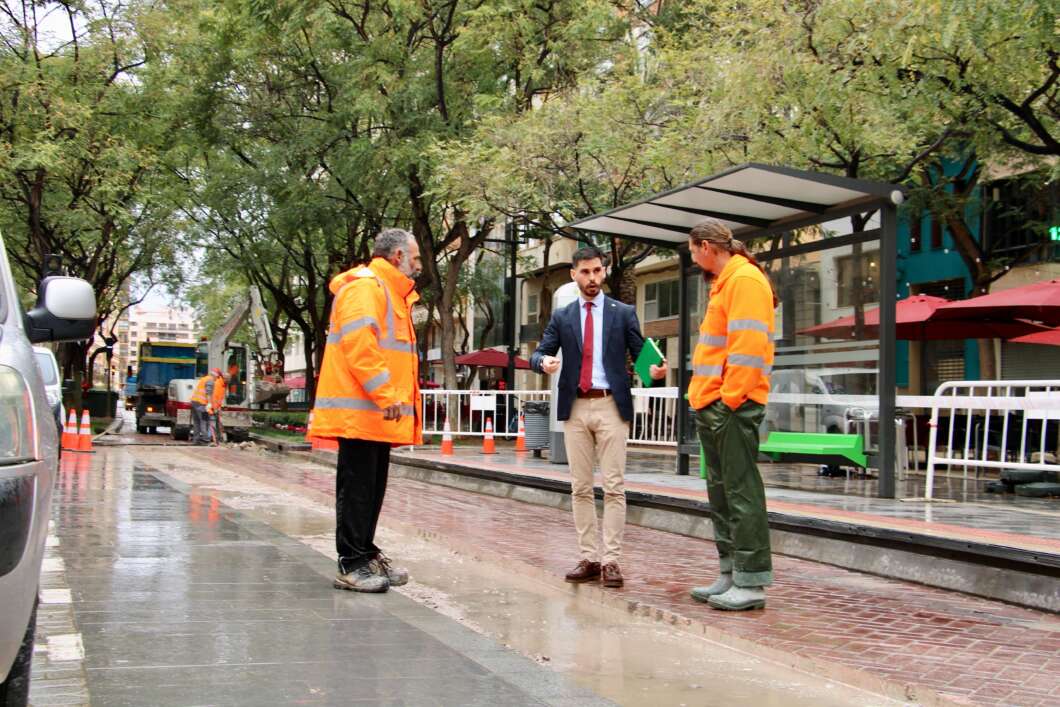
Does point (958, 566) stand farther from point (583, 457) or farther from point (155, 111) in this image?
point (155, 111)

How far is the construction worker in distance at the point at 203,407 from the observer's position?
26.8m

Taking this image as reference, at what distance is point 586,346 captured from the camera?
6785mm

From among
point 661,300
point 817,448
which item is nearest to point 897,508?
Answer: point 817,448

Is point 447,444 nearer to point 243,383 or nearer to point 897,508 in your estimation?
point 897,508

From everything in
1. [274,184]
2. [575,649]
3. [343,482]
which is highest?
[274,184]

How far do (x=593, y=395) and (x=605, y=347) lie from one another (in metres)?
0.31

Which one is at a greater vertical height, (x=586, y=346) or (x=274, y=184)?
(x=274, y=184)

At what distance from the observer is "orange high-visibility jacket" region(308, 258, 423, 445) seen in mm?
6309

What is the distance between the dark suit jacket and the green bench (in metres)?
3.91

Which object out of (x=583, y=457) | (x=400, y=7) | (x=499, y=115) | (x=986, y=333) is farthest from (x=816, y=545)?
(x=400, y=7)

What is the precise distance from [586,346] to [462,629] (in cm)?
201

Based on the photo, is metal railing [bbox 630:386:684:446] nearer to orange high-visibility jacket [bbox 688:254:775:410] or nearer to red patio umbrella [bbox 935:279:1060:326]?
red patio umbrella [bbox 935:279:1060:326]

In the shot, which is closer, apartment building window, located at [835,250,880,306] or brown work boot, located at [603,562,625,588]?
brown work boot, located at [603,562,625,588]

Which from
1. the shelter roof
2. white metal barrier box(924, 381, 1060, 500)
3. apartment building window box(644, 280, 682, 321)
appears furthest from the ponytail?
apartment building window box(644, 280, 682, 321)
